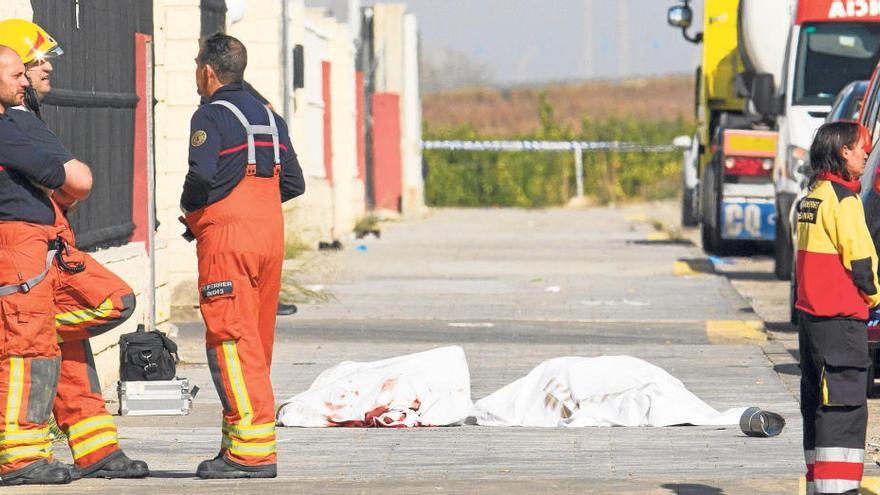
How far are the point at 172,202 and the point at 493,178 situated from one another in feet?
91.9

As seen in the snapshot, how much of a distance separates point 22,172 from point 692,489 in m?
3.07

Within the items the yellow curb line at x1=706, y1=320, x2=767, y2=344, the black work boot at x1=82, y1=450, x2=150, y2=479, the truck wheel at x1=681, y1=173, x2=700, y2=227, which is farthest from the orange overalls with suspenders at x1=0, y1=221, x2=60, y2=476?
the truck wheel at x1=681, y1=173, x2=700, y2=227

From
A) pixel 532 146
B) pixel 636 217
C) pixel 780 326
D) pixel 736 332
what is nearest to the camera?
pixel 736 332

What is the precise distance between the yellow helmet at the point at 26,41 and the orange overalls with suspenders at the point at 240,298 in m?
0.79

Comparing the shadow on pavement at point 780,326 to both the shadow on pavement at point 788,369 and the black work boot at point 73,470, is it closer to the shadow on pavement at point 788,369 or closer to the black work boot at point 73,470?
the shadow on pavement at point 788,369

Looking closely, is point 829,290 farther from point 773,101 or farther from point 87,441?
point 773,101

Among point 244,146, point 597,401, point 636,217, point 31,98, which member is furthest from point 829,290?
point 636,217

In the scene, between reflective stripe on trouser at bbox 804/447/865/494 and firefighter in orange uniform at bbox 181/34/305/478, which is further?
firefighter in orange uniform at bbox 181/34/305/478

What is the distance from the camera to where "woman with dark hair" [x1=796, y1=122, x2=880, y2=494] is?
7141 millimetres

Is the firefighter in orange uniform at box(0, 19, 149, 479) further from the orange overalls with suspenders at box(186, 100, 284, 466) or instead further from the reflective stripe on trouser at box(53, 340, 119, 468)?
the orange overalls with suspenders at box(186, 100, 284, 466)

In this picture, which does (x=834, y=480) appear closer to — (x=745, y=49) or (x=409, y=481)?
(x=409, y=481)

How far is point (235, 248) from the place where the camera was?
7984 mm

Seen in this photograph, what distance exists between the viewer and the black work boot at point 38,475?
7773 mm

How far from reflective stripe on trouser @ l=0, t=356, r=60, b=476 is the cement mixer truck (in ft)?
36.0
